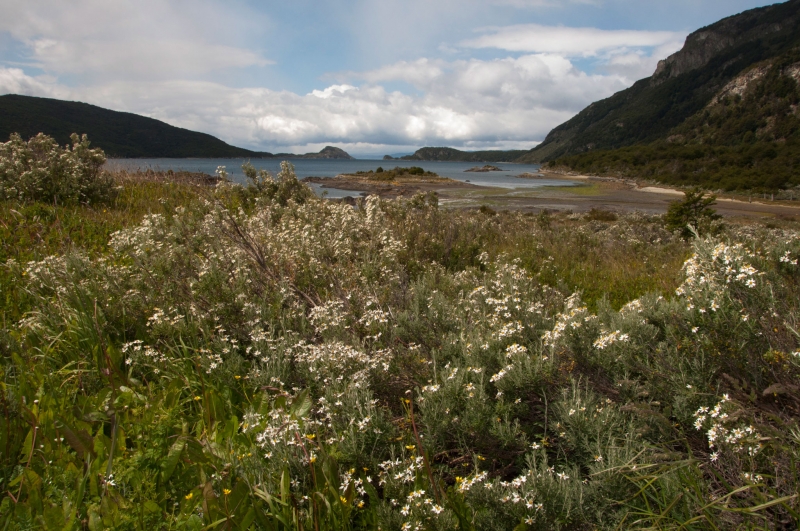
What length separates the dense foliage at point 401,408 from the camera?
5.74 feet

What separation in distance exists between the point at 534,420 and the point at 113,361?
9.49ft

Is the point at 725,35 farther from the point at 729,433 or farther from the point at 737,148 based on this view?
the point at 729,433

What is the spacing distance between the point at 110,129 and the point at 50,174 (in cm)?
10453

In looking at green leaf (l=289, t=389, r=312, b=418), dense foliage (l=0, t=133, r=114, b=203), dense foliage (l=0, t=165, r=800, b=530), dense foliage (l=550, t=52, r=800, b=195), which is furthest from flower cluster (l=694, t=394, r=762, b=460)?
dense foliage (l=550, t=52, r=800, b=195)

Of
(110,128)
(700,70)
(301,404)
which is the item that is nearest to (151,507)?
(301,404)

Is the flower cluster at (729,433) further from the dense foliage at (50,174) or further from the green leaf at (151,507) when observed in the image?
the dense foliage at (50,174)

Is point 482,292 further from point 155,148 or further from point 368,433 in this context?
point 155,148

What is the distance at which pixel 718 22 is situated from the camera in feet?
572

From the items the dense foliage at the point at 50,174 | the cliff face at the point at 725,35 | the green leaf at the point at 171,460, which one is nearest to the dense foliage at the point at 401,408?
the green leaf at the point at 171,460

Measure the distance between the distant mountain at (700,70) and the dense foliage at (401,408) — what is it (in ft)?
477

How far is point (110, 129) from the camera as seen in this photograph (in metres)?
91.6

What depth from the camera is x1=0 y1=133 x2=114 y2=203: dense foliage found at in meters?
7.74

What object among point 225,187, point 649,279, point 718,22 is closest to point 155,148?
point 225,187

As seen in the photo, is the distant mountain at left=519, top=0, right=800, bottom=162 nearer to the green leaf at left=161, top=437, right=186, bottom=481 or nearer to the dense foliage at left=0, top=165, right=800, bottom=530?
the dense foliage at left=0, top=165, right=800, bottom=530
